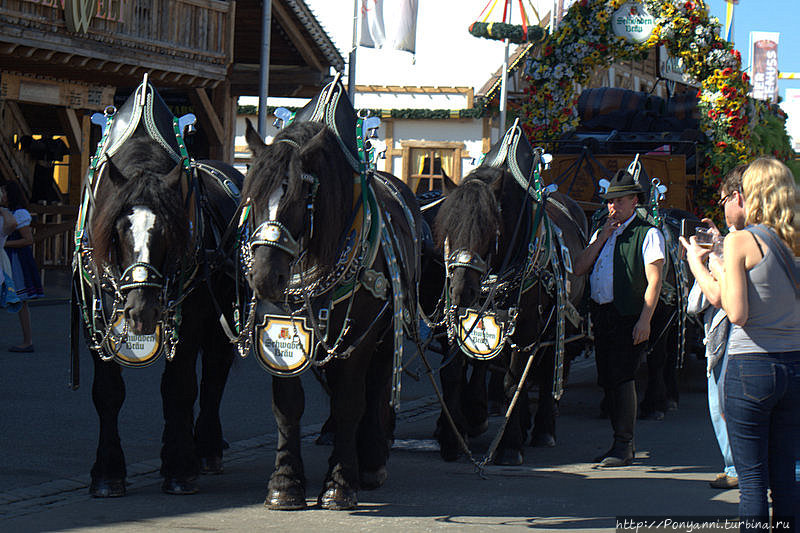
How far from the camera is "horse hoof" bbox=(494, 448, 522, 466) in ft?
23.0

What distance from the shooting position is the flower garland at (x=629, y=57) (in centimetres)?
1374

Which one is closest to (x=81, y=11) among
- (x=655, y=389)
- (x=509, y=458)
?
(x=655, y=389)

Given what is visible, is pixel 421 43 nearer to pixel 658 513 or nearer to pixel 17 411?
pixel 17 411

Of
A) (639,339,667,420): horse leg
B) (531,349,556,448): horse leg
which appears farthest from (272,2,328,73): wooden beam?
(531,349,556,448): horse leg

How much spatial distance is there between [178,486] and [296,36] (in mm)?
15176

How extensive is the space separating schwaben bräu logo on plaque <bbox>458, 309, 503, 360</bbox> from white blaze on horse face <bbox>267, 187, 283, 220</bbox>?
80.5 inches

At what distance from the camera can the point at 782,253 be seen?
4.46 m

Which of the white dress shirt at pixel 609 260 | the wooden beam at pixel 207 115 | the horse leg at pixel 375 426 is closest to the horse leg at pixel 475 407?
the white dress shirt at pixel 609 260

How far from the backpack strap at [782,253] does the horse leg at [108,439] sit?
11.0 ft

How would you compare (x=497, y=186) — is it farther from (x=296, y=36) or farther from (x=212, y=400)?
(x=296, y=36)

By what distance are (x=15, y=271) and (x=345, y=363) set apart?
663 centimetres

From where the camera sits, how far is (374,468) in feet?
20.4

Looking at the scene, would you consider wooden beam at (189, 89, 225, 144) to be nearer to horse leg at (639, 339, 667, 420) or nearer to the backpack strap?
horse leg at (639, 339, 667, 420)

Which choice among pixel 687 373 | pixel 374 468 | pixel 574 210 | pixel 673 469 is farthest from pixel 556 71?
pixel 374 468
